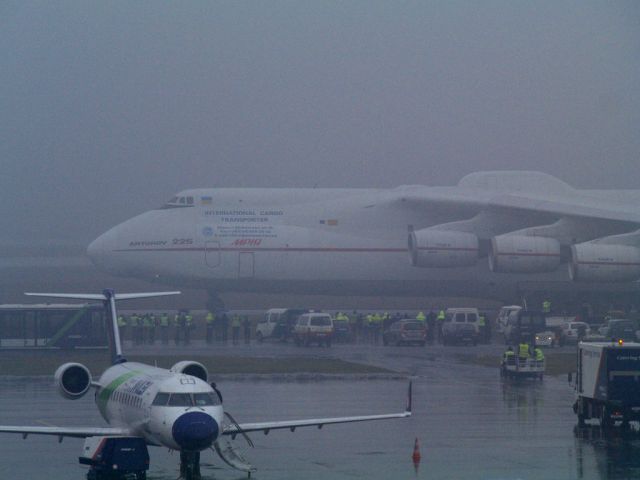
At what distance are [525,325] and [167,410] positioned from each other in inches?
1121

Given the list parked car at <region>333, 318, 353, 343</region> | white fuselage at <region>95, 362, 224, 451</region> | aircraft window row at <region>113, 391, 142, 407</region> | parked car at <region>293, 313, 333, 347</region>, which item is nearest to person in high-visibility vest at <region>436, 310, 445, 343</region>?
parked car at <region>333, 318, 353, 343</region>

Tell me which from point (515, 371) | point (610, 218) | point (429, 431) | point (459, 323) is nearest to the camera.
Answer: point (429, 431)

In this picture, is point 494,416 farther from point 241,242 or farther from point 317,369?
point 241,242

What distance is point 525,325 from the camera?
1641 inches

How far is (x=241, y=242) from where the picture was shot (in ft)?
165

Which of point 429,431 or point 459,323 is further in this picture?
point 459,323

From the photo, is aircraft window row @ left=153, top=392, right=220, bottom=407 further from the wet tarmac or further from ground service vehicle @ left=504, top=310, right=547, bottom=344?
ground service vehicle @ left=504, top=310, right=547, bottom=344

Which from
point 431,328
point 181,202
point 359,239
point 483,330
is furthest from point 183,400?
point 181,202

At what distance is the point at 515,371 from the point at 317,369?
5723 mm

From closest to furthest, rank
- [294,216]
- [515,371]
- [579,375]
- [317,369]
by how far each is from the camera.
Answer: [579,375] → [515,371] → [317,369] → [294,216]

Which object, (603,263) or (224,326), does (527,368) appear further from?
(224,326)

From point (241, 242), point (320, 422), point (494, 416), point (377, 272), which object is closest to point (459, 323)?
point (377, 272)

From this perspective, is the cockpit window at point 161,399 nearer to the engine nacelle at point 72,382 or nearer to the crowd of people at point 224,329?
the engine nacelle at point 72,382

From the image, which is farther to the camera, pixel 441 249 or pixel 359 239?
pixel 359 239
